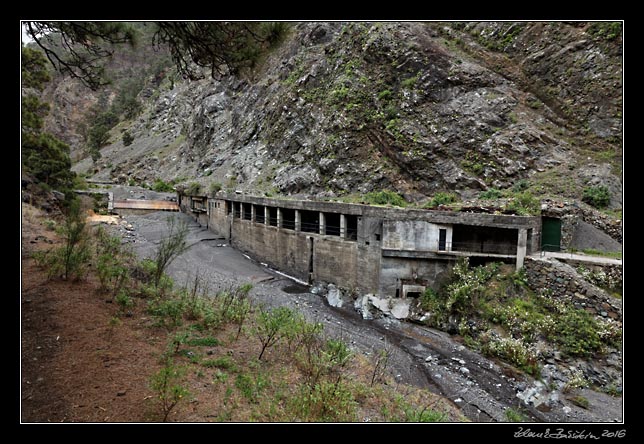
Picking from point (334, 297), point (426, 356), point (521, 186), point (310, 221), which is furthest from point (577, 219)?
point (310, 221)

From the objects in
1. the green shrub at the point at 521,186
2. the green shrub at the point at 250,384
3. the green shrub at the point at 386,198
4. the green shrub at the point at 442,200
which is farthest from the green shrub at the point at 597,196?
the green shrub at the point at 250,384

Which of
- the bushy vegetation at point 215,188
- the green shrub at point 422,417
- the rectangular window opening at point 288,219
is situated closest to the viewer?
the green shrub at point 422,417

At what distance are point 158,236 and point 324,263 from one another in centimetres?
1674

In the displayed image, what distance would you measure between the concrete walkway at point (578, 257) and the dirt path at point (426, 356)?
4.89 m

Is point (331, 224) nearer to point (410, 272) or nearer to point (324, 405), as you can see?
point (410, 272)

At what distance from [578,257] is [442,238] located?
202 inches

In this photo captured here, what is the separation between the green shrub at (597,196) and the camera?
62.0ft

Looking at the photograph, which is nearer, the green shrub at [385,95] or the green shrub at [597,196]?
the green shrub at [597,196]

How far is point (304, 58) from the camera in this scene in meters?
38.3

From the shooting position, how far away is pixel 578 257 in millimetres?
13688

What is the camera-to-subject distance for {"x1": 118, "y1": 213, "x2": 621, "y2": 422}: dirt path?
9531 millimetres

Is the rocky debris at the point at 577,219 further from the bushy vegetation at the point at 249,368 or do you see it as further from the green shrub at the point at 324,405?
the green shrub at the point at 324,405

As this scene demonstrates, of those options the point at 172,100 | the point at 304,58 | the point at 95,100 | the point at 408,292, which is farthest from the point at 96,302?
the point at 95,100

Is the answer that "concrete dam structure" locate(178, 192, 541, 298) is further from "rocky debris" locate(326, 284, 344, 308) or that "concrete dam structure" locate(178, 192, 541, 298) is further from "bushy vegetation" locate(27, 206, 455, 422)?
"bushy vegetation" locate(27, 206, 455, 422)
